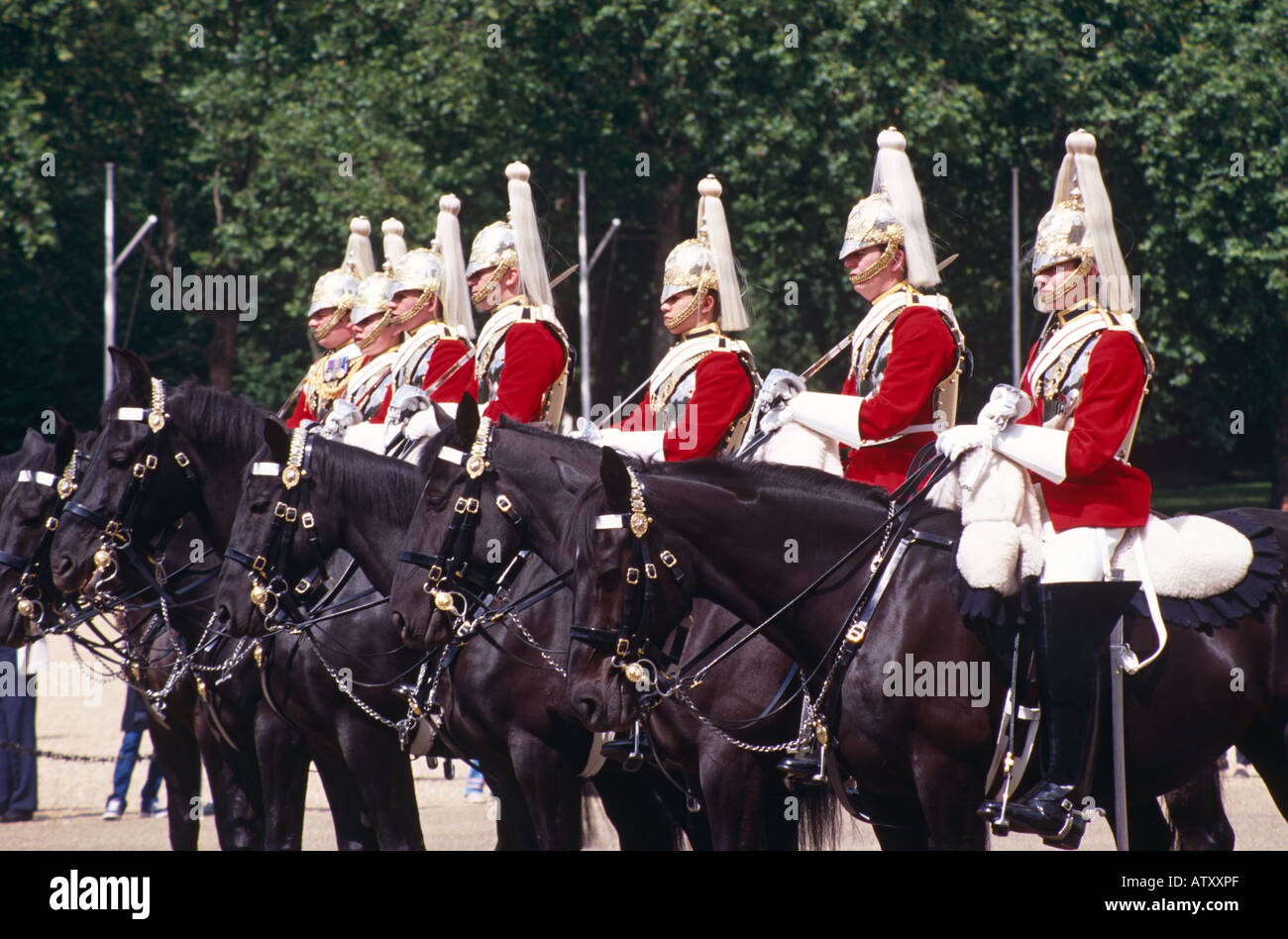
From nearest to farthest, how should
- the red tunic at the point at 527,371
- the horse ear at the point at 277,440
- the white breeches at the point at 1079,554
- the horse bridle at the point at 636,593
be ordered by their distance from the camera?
the horse bridle at the point at 636,593, the white breeches at the point at 1079,554, the horse ear at the point at 277,440, the red tunic at the point at 527,371

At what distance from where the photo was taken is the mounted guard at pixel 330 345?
31.5ft

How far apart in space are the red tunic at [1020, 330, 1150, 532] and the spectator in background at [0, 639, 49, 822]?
7157mm

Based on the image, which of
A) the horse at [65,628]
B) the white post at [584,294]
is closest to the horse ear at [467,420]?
the horse at [65,628]

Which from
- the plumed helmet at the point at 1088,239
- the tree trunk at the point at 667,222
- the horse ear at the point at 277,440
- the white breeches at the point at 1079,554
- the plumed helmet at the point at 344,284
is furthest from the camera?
the tree trunk at the point at 667,222

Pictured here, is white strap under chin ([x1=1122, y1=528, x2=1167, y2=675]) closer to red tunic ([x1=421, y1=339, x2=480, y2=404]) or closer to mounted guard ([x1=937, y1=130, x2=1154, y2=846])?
mounted guard ([x1=937, y1=130, x2=1154, y2=846])

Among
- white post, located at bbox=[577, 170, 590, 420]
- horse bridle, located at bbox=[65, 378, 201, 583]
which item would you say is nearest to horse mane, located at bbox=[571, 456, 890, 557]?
horse bridle, located at bbox=[65, 378, 201, 583]

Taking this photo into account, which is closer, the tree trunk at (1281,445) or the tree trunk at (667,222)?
the tree trunk at (667,222)

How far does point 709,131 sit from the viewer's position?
2656 centimetres

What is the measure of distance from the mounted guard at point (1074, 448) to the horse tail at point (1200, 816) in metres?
1.19

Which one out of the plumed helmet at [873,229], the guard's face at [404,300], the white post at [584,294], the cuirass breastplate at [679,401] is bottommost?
the cuirass breastplate at [679,401]

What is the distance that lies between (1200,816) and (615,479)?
2.64 m

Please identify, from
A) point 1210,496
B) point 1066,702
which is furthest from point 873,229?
point 1210,496

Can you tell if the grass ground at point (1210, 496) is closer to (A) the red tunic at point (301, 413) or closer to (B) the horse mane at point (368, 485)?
(A) the red tunic at point (301, 413)

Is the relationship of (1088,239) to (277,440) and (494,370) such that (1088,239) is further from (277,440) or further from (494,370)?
(277,440)
